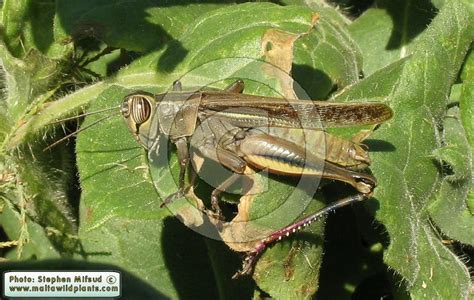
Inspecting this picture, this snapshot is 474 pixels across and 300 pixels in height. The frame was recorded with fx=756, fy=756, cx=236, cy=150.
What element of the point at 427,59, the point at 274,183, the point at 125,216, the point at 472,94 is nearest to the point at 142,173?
the point at 125,216

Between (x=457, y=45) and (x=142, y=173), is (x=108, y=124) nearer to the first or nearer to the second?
(x=142, y=173)

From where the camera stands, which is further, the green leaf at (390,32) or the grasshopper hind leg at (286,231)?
the green leaf at (390,32)

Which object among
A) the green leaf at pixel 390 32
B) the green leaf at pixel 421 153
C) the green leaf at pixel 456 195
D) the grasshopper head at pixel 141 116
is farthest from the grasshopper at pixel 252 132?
the green leaf at pixel 390 32

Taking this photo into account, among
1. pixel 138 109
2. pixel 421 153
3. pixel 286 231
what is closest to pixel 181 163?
pixel 138 109

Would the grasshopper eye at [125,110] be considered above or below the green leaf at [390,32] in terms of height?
above

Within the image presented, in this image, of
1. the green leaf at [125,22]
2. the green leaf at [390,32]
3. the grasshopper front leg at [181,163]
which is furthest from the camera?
the green leaf at [390,32]

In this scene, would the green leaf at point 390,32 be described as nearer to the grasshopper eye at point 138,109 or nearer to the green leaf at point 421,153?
the green leaf at point 421,153

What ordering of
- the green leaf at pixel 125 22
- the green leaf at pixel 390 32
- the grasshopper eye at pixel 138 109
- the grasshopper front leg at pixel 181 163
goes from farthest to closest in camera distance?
the green leaf at pixel 390 32 < the green leaf at pixel 125 22 < the grasshopper eye at pixel 138 109 < the grasshopper front leg at pixel 181 163

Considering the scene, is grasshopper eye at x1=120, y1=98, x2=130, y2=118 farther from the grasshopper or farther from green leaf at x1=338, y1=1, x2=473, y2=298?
green leaf at x1=338, y1=1, x2=473, y2=298
